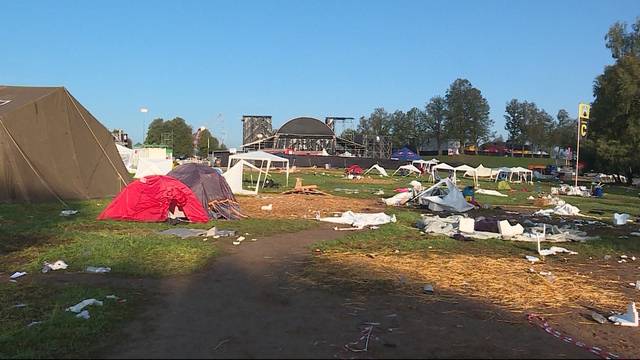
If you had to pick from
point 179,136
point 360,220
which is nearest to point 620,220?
point 360,220

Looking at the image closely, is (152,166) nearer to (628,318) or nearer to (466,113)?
(628,318)

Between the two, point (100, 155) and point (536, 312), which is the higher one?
point (100, 155)

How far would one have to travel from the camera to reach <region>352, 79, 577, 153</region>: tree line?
403 feet

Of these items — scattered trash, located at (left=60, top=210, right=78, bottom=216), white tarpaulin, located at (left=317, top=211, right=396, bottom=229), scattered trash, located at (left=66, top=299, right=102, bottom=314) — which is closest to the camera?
scattered trash, located at (left=66, top=299, right=102, bottom=314)

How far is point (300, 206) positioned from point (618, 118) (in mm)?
49698

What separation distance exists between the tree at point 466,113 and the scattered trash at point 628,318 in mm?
119544

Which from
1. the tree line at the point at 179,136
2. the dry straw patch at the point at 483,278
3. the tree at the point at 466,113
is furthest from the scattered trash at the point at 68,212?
the tree at the point at 466,113

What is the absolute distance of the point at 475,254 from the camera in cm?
1228

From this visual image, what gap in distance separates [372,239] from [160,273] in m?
6.40

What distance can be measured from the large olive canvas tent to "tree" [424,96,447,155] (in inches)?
4285

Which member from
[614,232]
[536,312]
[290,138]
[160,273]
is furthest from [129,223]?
[290,138]

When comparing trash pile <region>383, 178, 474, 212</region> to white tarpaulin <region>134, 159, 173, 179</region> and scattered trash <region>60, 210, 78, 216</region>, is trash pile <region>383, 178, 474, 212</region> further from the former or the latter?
white tarpaulin <region>134, 159, 173, 179</region>

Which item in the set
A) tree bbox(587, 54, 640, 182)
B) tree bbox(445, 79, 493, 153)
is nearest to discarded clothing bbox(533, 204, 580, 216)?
tree bbox(587, 54, 640, 182)

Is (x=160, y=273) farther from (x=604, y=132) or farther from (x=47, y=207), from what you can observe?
(x=604, y=132)
